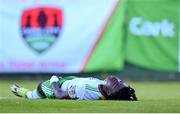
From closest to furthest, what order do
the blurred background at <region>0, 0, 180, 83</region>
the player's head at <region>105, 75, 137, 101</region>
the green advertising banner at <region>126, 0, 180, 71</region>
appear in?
the player's head at <region>105, 75, 137, 101</region> → the blurred background at <region>0, 0, 180, 83</region> → the green advertising banner at <region>126, 0, 180, 71</region>

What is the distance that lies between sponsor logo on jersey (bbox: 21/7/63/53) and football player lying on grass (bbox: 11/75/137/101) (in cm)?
817

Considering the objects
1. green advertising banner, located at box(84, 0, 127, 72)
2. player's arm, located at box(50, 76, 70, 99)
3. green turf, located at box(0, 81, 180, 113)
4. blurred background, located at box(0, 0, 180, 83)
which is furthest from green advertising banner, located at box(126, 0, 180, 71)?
green turf, located at box(0, 81, 180, 113)

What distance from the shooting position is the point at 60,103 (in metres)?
9.34

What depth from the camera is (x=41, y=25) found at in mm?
18672

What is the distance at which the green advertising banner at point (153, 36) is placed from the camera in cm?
1870

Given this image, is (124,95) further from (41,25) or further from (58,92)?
(41,25)

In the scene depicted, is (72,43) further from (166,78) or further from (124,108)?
(124,108)

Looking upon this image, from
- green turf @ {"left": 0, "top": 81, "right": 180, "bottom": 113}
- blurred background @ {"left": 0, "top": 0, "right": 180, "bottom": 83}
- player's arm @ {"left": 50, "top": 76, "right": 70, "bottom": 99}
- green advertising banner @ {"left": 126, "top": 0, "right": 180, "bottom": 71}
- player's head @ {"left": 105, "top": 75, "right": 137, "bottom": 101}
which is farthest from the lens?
green advertising banner @ {"left": 126, "top": 0, "right": 180, "bottom": 71}

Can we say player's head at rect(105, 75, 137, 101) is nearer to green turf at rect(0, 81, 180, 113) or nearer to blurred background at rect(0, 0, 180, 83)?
green turf at rect(0, 81, 180, 113)

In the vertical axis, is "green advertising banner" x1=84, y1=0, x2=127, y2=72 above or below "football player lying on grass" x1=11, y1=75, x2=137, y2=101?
below

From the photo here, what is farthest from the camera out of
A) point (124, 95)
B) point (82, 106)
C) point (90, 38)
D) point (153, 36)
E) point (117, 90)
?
point (153, 36)

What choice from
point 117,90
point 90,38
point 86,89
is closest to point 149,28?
point 90,38

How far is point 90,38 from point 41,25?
128 cm

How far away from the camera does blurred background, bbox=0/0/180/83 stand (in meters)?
18.5
